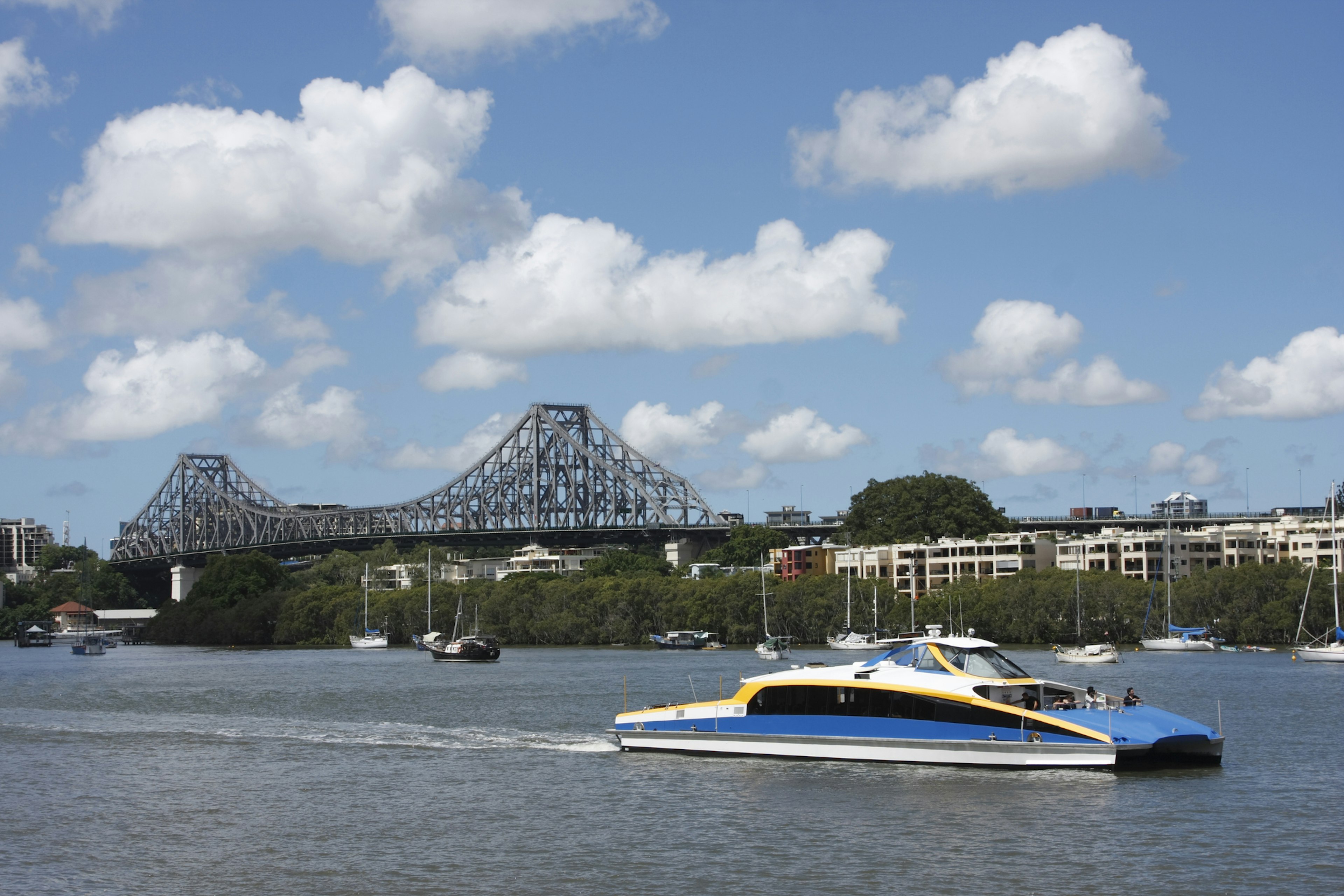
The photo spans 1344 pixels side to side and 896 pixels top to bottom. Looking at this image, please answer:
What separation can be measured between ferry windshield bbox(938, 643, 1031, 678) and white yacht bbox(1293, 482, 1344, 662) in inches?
2315

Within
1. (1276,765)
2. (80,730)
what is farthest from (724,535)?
(1276,765)

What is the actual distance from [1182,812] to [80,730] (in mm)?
37385

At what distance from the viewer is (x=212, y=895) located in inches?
920

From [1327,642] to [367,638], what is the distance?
8417 centimetres

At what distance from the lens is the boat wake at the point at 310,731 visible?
139 feet

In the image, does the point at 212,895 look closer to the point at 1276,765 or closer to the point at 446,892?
the point at 446,892

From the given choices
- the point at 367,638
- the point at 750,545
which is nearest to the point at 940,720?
the point at 367,638

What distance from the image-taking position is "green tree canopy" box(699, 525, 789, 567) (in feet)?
596

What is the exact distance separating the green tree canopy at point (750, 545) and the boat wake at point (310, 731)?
414 feet

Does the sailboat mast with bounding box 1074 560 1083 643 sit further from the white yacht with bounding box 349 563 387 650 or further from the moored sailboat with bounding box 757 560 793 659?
the white yacht with bounding box 349 563 387 650

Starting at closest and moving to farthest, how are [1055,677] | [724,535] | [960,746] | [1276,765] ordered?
[960,746], [1276,765], [1055,677], [724,535]

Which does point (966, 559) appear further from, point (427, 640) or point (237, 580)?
point (237, 580)

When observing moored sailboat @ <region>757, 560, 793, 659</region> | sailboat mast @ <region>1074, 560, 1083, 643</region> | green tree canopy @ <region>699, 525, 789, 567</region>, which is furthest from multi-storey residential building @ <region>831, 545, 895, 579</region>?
sailboat mast @ <region>1074, 560, 1083, 643</region>

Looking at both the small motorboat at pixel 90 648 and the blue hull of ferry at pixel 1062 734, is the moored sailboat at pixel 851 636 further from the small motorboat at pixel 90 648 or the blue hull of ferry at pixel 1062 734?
the blue hull of ferry at pixel 1062 734
